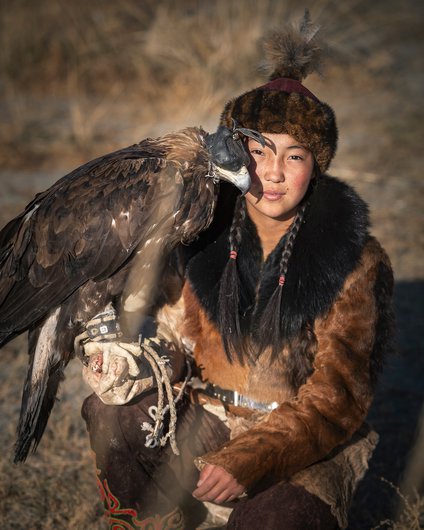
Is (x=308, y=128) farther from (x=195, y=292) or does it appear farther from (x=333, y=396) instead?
(x=333, y=396)

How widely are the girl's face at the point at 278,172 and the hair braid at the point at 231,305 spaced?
148mm

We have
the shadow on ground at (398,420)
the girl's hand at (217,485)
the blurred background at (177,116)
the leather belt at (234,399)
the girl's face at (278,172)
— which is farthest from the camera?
the blurred background at (177,116)

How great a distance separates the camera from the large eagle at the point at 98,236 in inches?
76.1

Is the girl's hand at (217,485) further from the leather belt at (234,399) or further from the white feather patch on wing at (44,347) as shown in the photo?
the white feather patch on wing at (44,347)

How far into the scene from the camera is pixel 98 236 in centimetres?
197

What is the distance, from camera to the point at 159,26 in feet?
24.8

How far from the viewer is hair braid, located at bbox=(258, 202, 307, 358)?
79.4 inches

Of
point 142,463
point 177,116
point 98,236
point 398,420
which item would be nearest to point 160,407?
point 142,463

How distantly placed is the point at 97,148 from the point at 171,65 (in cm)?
167

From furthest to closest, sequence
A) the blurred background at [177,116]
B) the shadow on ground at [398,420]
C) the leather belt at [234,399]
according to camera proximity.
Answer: the blurred background at [177,116]
the shadow on ground at [398,420]
the leather belt at [234,399]

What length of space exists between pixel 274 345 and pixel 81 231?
0.66m

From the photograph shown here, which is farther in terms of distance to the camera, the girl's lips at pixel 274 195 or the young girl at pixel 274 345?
the girl's lips at pixel 274 195

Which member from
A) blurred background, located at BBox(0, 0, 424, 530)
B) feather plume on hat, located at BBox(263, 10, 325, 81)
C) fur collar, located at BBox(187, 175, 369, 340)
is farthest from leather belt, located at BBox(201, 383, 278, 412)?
feather plume on hat, located at BBox(263, 10, 325, 81)

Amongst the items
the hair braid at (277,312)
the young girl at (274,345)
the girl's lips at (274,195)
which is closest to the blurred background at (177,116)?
the young girl at (274,345)
